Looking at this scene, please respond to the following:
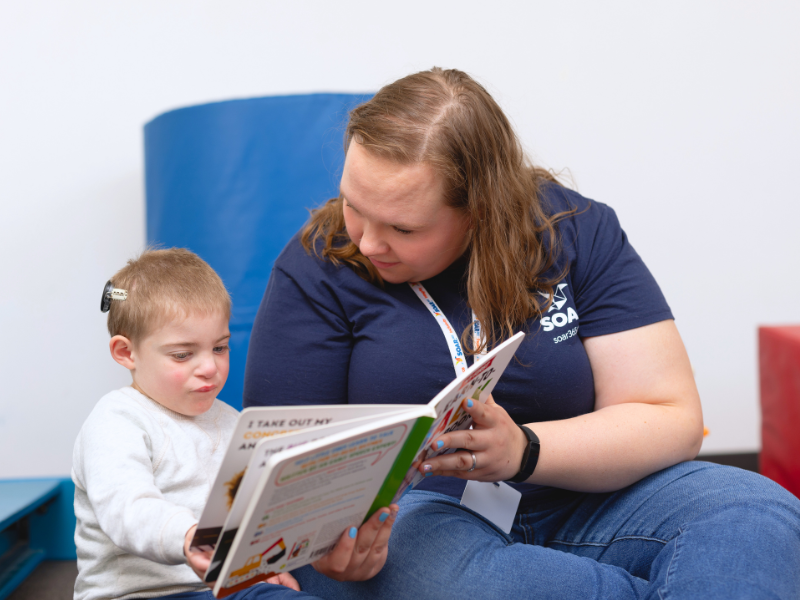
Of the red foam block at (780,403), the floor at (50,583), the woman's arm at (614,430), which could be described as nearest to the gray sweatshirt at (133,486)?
the woman's arm at (614,430)

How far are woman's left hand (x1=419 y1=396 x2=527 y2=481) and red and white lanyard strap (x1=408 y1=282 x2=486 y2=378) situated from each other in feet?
0.49

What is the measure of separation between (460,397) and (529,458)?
21cm

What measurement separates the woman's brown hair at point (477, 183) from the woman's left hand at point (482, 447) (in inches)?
7.8

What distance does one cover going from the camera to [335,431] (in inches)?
24.9

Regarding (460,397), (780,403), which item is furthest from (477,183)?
(780,403)

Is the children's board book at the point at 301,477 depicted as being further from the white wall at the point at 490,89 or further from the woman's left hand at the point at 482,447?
the white wall at the point at 490,89

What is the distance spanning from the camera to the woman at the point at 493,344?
0.85 metres

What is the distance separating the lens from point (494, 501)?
1.00 meters

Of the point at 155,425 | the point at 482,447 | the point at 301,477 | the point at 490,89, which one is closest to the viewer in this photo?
the point at 301,477

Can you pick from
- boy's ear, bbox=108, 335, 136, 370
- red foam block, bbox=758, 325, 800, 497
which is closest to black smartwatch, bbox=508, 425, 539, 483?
boy's ear, bbox=108, 335, 136, 370

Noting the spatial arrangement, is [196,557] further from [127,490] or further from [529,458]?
[529,458]

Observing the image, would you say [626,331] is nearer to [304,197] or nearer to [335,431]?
[335,431]

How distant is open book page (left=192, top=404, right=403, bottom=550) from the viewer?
1.94ft

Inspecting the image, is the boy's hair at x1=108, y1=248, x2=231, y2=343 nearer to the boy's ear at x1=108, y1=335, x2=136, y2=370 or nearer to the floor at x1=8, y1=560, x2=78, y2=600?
the boy's ear at x1=108, y1=335, x2=136, y2=370
